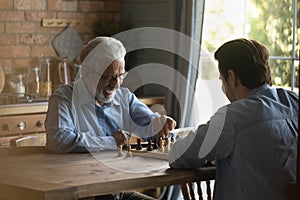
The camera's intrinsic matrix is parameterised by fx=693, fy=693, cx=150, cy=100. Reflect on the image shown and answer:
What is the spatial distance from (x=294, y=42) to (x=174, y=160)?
2081 millimetres

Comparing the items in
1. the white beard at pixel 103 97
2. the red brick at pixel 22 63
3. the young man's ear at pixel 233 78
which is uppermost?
the young man's ear at pixel 233 78

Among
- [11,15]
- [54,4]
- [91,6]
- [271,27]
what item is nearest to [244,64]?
[271,27]

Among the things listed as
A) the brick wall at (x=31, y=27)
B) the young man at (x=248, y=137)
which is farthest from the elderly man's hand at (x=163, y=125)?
the brick wall at (x=31, y=27)

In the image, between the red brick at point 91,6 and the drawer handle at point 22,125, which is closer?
the drawer handle at point 22,125

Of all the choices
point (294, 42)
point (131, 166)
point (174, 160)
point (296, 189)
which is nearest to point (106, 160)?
point (131, 166)

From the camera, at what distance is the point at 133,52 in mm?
5605

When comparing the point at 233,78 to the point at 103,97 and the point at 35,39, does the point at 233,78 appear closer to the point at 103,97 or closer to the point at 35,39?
the point at 103,97

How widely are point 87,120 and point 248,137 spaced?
3.51ft

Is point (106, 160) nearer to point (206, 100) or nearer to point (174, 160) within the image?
point (174, 160)

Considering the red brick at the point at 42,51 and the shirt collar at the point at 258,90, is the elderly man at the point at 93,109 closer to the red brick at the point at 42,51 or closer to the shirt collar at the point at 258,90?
the shirt collar at the point at 258,90

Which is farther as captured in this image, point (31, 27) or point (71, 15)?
point (71, 15)

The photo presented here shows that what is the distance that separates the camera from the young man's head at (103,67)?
354 centimetres

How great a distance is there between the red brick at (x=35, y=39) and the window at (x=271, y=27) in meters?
1.30

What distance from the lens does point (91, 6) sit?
5613 mm
